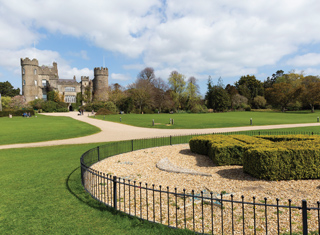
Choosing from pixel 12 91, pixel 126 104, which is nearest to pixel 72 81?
pixel 12 91

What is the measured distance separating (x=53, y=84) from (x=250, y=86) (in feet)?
305

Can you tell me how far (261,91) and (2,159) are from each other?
103 m

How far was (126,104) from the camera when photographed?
6619 cm

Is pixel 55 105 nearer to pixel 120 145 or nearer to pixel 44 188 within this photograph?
pixel 120 145

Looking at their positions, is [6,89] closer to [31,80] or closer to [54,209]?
[31,80]

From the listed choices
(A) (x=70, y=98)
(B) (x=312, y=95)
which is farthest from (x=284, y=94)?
(A) (x=70, y=98)

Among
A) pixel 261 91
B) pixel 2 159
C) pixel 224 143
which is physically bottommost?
pixel 2 159

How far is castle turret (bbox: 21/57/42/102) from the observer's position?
3450 inches

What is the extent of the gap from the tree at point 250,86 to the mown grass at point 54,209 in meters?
94.8

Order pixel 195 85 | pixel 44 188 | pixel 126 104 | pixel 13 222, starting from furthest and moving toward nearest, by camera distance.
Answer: pixel 195 85 → pixel 126 104 → pixel 44 188 → pixel 13 222

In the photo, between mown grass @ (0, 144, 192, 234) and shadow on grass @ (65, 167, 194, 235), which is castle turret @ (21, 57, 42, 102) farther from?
shadow on grass @ (65, 167, 194, 235)

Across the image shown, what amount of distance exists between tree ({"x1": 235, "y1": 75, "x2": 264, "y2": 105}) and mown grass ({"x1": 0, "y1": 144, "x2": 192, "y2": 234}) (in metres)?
94.8

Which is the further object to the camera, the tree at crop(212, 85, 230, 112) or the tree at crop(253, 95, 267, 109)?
the tree at crop(253, 95, 267, 109)

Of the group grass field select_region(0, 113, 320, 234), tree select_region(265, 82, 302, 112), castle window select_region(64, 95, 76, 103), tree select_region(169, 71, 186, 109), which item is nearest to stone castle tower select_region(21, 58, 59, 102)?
castle window select_region(64, 95, 76, 103)
